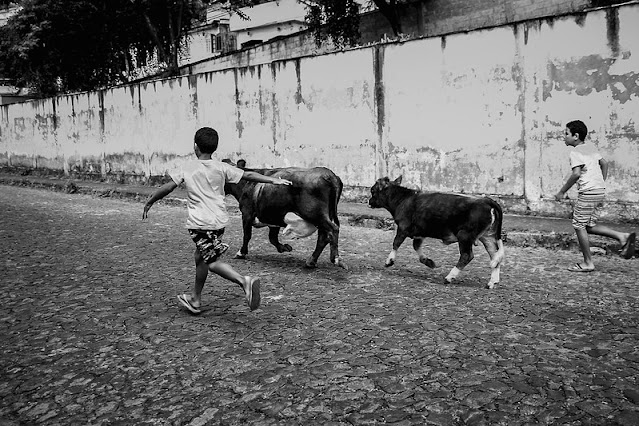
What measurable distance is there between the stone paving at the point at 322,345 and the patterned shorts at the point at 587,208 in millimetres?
614

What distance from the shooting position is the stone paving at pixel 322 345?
3428 mm

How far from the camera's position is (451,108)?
11375mm

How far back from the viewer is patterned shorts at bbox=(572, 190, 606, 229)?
6.86 meters

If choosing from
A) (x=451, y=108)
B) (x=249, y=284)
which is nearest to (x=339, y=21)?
(x=451, y=108)

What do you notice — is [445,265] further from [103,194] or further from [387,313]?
[103,194]

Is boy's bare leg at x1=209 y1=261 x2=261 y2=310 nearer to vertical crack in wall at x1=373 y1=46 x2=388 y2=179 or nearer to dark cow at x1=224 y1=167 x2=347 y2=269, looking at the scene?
dark cow at x1=224 y1=167 x2=347 y2=269

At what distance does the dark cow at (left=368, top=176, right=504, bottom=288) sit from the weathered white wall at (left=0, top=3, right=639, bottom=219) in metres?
4.29

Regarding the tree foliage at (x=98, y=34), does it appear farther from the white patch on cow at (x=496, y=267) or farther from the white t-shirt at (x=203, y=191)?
the white t-shirt at (x=203, y=191)

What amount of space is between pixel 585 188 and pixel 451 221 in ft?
5.71

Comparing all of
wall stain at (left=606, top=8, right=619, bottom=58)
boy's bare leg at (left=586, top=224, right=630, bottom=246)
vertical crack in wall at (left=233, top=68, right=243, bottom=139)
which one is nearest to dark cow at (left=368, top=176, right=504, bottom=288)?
boy's bare leg at (left=586, top=224, right=630, bottom=246)

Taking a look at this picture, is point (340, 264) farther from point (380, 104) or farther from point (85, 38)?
point (85, 38)

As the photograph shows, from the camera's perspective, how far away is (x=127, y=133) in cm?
1945

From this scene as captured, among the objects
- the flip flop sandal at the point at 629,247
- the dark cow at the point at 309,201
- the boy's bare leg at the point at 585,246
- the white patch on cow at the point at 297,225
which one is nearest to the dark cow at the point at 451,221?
the dark cow at the point at 309,201

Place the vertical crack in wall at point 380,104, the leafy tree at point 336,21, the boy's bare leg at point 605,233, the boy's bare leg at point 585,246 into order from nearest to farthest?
1. the boy's bare leg at point 585,246
2. the boy's bare leg at point 605,233
3. the vertical crack in wall at point 380,104
4. the leafy tree at point 336,21
